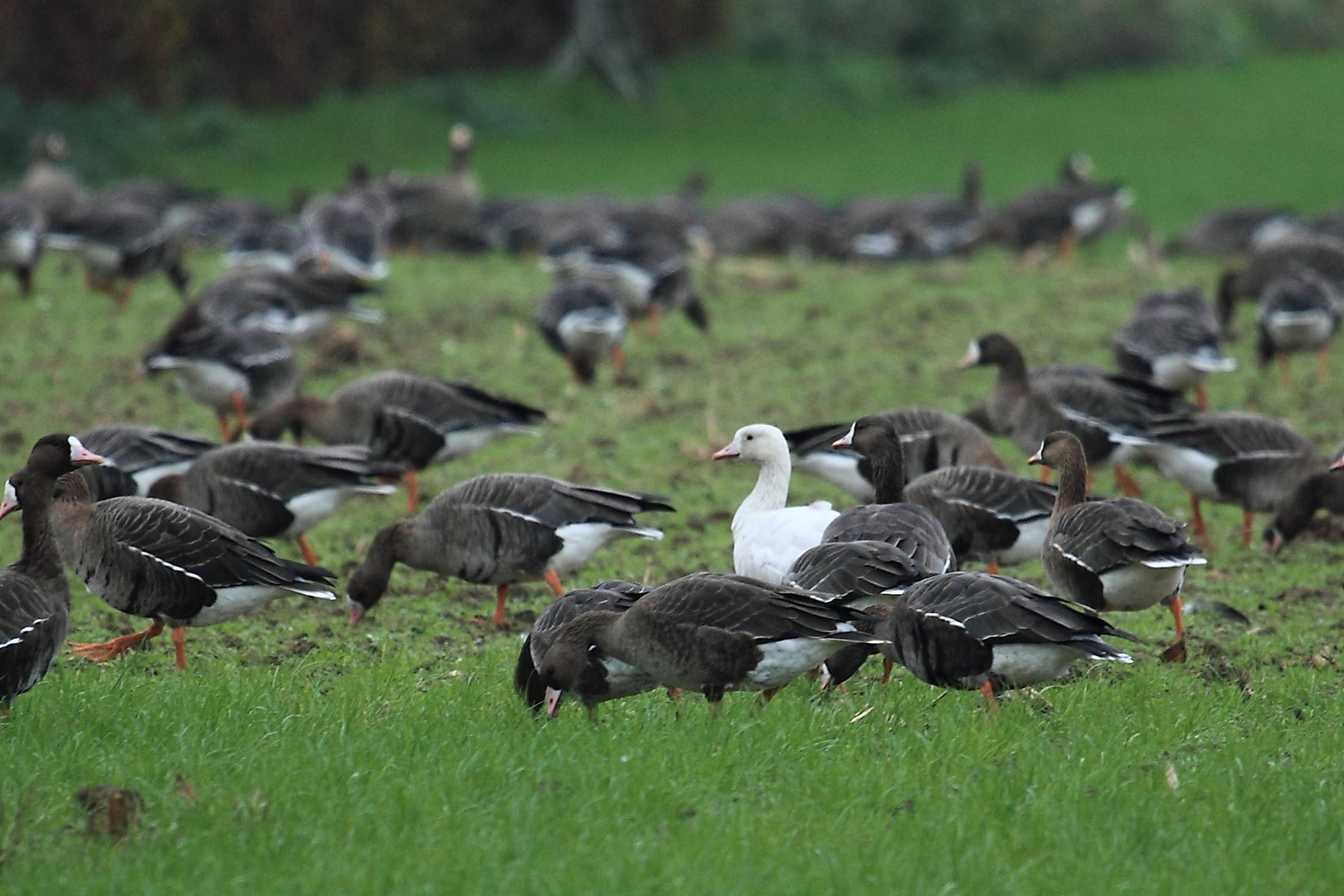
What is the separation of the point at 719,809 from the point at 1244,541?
23.6ft

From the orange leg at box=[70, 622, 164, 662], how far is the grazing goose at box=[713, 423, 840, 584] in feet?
11.1

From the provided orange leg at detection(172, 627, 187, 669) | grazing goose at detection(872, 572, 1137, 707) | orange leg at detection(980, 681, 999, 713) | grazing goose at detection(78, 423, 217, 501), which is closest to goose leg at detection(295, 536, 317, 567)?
grazing goose at detection(78, 423, 217, 501)

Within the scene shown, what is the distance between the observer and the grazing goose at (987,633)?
7.07 metres

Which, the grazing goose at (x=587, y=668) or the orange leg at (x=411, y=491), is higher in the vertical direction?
the grazing goose at (x=587, y=668)

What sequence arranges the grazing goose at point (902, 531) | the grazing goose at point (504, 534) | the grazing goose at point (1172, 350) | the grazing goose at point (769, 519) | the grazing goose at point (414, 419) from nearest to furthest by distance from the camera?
the grazing goose at point (902, 531), the grazing goose at point (769, 519), the grazing goose at point (504, 534), the grazing goose at point (414, 419), the grazing goose at point (1172, 350)

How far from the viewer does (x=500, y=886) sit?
5426mm

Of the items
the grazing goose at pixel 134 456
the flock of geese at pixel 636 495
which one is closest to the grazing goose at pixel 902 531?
the flock of geese at pixel 636 495

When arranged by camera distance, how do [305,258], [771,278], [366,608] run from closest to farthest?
[366,608], [305,258], [771,278]

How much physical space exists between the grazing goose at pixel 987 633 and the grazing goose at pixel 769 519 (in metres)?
1.28

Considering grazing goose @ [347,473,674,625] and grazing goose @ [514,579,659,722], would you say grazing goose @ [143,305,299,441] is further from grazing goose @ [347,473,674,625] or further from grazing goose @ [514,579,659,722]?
grazing goose @ [514,579,659,722]

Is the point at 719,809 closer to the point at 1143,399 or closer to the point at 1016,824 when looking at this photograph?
the point at 1016,824

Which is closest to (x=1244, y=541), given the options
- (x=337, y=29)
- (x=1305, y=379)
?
(x=1305, y=379)

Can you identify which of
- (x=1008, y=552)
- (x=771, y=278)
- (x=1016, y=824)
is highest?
(x=1016, y=824)

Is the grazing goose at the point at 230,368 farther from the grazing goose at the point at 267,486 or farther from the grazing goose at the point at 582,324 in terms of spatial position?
the grazing goose at the point at 267,486
